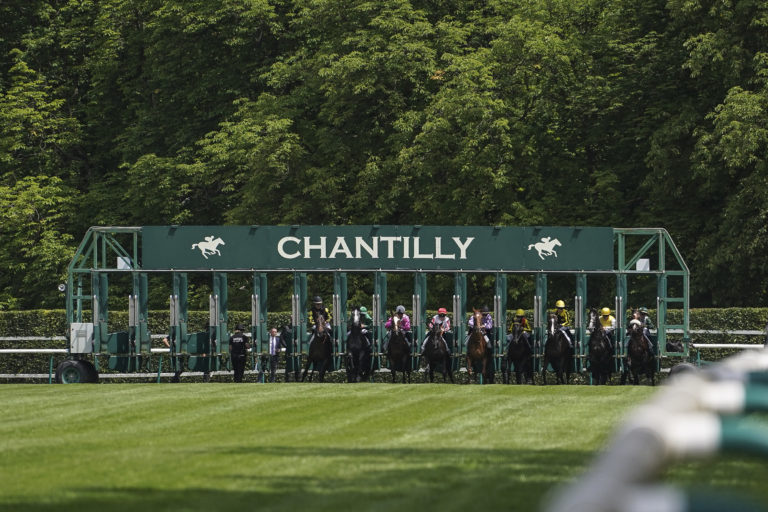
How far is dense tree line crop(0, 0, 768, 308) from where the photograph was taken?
121 feet

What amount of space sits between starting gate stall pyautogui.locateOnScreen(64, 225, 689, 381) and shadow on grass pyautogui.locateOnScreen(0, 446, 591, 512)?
19212mm

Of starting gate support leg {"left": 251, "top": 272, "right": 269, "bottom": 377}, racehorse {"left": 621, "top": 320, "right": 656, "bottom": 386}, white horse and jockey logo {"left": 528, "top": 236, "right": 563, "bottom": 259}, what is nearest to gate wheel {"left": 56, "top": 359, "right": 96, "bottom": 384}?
starting gate support leg {"left": 251, "top": 272, "right": 269, "bottom": 377}

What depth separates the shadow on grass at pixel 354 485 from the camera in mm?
8609

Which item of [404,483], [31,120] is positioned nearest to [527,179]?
[31,120]

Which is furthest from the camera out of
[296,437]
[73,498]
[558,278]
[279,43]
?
[279,43]

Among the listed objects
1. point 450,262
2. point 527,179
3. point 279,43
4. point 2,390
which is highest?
point 279,43

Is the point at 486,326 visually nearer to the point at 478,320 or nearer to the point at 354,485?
the point at 478,320

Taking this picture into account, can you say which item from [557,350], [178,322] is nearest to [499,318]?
[557,350]

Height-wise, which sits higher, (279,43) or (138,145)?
(279,43)

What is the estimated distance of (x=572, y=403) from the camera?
18.7 meters

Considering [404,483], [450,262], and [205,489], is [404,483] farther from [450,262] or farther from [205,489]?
[450,262]

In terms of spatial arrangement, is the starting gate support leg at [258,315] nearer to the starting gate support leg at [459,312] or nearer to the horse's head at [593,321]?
the starting gate support leg at [459,312]

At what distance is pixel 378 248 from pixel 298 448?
63.4 feet

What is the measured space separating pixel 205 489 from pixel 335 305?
22153 millimetres
